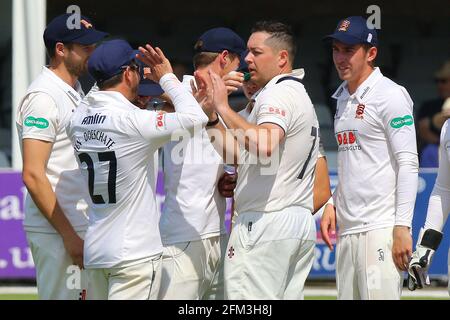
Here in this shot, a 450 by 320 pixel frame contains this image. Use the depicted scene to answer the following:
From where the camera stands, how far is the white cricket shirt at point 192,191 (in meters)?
6.03

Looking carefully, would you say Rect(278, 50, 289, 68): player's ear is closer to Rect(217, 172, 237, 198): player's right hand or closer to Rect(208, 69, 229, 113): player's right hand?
Rect(208, 69, 229, 113): player's right hand

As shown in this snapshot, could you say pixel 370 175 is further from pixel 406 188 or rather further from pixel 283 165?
pixel 283 165

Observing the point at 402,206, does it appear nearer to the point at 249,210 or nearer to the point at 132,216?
the point at 249,210

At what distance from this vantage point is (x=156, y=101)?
646 cm

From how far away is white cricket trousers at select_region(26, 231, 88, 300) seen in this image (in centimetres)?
571

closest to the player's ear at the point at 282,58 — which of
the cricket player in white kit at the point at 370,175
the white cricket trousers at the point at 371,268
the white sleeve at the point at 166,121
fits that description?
the cricket player in white kit at the point at 370,175

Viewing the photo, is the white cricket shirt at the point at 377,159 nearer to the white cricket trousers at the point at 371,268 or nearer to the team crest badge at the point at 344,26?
the white cricket trousers at the point at 371,268

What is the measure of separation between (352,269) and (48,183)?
181 centimetres

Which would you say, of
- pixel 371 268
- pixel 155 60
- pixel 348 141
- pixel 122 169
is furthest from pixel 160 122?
pixel 371 268

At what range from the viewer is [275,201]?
5496mm

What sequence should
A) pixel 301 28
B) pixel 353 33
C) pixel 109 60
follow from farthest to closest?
1. pixel 301 28
2. pixel 353 33
3. pixel 109 60

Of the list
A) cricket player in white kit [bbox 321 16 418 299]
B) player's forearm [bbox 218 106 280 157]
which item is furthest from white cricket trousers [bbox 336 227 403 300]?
player's forearm [bbox 218 106 280 157]

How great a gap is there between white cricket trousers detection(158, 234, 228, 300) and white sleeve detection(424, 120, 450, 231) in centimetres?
129

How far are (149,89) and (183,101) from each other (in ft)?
1.87
